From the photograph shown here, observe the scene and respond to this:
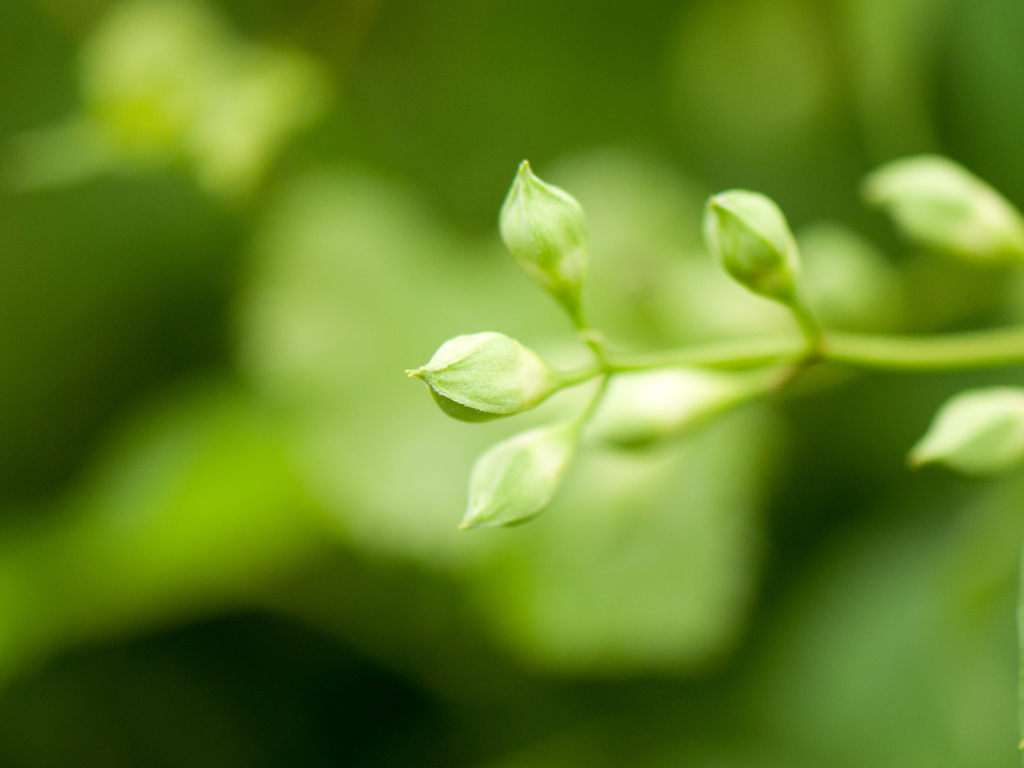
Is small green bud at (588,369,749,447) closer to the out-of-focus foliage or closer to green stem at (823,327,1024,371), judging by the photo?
green stem at (823,327,1024,371)

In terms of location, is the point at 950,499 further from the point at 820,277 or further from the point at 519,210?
the point at 519,210

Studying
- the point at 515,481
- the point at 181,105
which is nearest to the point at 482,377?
the point at 515,481

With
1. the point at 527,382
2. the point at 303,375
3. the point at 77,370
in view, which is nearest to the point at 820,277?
the point at 527,382

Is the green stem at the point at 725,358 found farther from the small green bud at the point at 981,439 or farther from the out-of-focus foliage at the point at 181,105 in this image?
the out-of-focus foliage at the point at 181,105

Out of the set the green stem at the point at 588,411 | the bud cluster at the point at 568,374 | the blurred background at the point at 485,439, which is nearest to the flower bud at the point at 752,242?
the bud cluster at the point at 568,374

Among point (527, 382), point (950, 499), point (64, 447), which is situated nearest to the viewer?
point (527, 382)

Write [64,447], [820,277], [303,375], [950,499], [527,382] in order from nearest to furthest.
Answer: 1. [527,382]
2. [820,277]
3. [950,499]
4. [303,375]
5. [64,447]

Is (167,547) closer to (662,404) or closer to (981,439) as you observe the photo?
(662,404)
